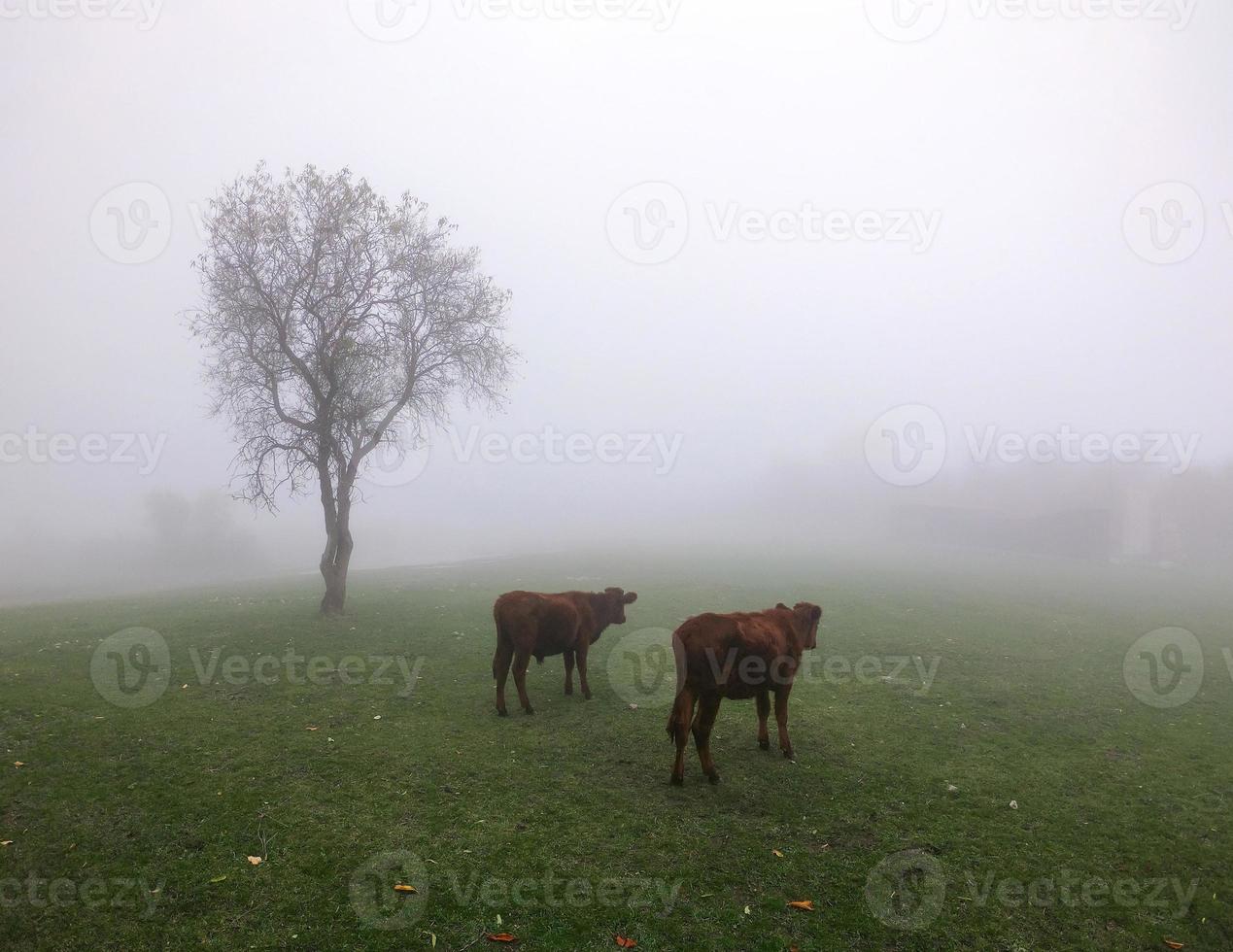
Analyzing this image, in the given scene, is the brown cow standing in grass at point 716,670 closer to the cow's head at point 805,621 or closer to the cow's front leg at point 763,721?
the cow's front leg at point 763,721

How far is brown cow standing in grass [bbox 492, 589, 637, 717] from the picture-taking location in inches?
421

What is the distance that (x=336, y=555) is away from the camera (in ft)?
62.6

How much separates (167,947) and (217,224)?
2025 centimetres
